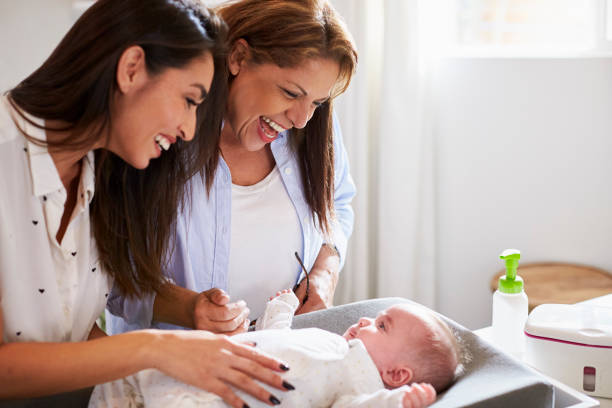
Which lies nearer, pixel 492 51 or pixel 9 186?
pixel 9 186

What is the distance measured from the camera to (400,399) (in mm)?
1118

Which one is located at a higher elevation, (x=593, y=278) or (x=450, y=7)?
(x=450, y=7)

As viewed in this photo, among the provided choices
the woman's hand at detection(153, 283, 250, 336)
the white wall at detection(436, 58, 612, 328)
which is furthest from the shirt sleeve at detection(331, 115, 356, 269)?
the white wall at detection(436, 58, 612, 328)

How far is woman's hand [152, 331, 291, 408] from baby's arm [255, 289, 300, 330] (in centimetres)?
25

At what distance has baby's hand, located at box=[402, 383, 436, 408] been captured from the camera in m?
1.11

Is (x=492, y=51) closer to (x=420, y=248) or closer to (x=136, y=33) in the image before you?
(x=420, y=248)

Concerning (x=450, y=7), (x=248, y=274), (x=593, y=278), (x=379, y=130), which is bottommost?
(x=593, y=278)

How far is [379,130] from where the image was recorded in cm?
296

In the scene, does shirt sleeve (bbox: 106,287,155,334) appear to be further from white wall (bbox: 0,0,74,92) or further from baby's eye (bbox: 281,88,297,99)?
white wall (bbox: 0,0,74,92)

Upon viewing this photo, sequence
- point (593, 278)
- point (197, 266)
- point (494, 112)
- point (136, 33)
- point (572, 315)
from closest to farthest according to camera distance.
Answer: point (136, 33)
point (572, 315)
point (197, 266)
point (593, 278)
point (494, 112)

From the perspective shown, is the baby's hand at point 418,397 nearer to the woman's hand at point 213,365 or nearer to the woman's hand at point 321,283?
the woman's hand at point 213,365

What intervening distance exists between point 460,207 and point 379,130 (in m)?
0.51

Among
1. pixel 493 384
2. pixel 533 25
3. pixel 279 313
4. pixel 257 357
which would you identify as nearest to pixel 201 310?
pixel 279 313

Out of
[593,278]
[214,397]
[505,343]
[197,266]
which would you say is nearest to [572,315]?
[505,343]
